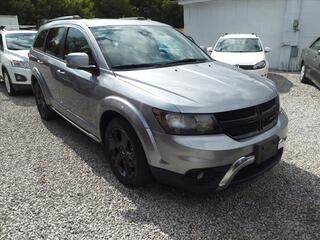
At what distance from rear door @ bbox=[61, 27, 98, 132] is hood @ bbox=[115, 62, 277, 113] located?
519 millimetres

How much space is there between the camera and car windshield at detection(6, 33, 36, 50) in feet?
27.3

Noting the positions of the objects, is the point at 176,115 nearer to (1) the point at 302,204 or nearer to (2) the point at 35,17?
(1) the point at 302,204

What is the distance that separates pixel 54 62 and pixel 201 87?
2547 mm

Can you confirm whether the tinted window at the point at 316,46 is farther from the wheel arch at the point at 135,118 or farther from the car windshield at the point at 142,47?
the wheel arch at the point at 135,118

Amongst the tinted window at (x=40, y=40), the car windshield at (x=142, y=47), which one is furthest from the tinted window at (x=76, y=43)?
the tinted window at (x=40, y=40)

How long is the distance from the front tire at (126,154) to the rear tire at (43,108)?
238 cm

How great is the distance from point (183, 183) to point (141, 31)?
2.10m

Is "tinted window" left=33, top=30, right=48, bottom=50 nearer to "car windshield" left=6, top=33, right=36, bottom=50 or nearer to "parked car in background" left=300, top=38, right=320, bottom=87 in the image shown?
"car windshield" left=6, top=33, right=36, bottom=50

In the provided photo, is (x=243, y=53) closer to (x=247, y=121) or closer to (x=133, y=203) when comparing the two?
(x=247, y=121)

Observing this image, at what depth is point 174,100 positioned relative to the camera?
9.23 feet

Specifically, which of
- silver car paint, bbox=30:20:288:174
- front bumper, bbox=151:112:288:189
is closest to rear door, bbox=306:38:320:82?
silver car paint, bbox=30:20:288:174

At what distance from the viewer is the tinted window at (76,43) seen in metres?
3.87

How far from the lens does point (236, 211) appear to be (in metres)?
3.07

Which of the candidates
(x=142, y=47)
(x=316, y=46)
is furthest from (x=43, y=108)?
(x=316, y=46)
